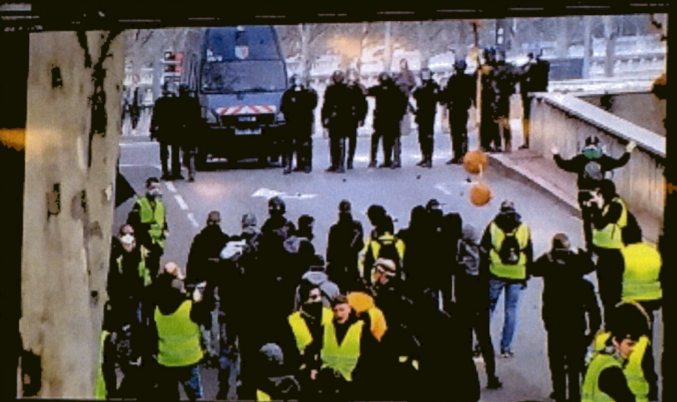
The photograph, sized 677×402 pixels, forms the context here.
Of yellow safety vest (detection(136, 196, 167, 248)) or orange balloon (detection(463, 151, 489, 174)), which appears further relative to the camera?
orange balloon (detection(463, 151, 489, 174))

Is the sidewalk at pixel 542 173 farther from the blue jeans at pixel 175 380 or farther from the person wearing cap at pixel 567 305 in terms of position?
the blue jeans at pixel 175 380

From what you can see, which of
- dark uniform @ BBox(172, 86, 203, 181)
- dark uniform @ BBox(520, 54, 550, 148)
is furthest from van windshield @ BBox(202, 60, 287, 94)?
dark uniform @ BBox(520, 54, 550, 148)

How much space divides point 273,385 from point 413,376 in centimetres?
133

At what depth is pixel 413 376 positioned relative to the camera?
740 cm

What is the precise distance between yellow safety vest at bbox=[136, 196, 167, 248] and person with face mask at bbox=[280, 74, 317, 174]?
4.95 m

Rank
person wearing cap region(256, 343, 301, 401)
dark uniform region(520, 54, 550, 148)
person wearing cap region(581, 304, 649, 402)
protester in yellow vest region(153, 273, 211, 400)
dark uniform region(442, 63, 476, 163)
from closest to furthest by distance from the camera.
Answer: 1. person wearing cap region(581, 304, 649, 402)
2. person wearing cap region(256, 343, 301, 401)
3. protester in yellow vest region(153, 273, 211, 400)
4. dark uniform region(442, 63, 476, 163)
5. dark uniform region(520, 54, 550, 148)

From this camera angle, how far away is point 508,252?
8.84 meters

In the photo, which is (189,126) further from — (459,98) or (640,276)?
(640,276)

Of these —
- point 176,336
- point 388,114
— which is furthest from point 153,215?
point 388,114

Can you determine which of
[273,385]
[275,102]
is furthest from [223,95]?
[273,385]

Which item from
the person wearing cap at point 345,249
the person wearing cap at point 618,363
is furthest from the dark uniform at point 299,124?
the person wearing cap at point 618,363

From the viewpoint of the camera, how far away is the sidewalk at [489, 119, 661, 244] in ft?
47.3

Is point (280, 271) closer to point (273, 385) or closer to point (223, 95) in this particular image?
point (273, 385)

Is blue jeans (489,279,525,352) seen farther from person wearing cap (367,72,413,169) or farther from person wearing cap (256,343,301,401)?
person wearing cap (367,72,413,169)
